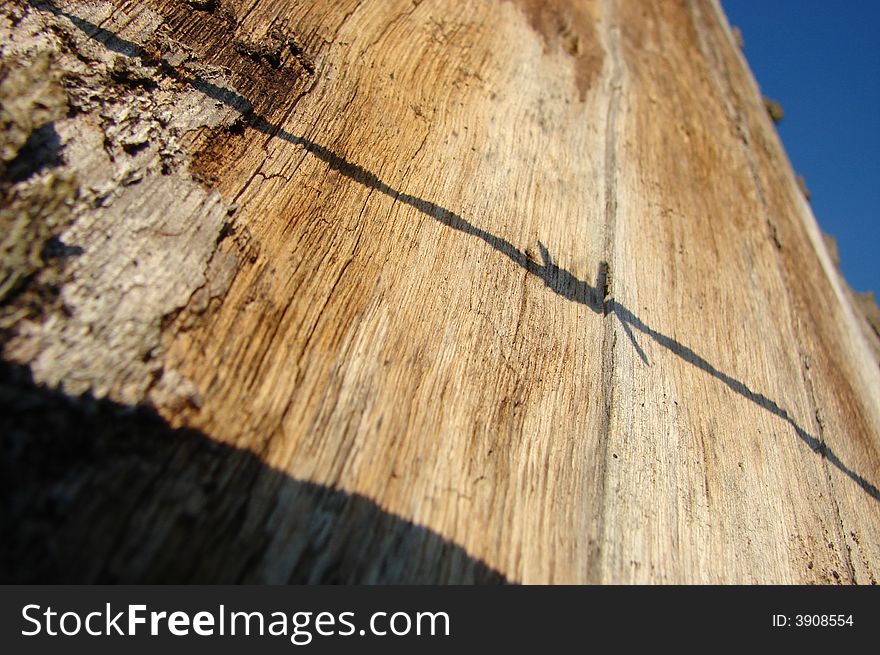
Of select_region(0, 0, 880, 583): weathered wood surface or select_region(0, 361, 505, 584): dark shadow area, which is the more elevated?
select_region(0, 0, 880, 583): weathered wood surface

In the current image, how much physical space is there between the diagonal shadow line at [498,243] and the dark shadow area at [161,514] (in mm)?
613

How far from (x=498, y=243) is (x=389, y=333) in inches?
14.7

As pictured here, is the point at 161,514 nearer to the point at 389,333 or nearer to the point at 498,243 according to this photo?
the point at 389,333

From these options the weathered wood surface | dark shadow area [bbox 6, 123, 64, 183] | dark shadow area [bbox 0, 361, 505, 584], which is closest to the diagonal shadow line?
the weathered wood surface

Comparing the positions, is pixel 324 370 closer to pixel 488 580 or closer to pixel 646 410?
pixel 488 580

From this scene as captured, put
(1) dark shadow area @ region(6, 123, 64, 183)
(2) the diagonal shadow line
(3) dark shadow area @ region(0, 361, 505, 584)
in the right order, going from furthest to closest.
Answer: (2) the diagonal shadow line < (1) dark shadow area @ region(6, 123, 64, 183) < (3) dark shadow area @ region(0, 361, 505, 584)

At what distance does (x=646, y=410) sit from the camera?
1.12m

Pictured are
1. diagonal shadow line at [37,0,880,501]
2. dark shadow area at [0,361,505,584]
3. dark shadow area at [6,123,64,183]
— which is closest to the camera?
dark shadow area at [0,361,505,584]

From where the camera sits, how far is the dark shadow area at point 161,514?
0.60m

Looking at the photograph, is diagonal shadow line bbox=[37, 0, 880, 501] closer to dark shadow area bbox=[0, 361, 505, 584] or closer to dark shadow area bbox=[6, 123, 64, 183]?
dark shadow area bbox=[6, 123, 64, 183]

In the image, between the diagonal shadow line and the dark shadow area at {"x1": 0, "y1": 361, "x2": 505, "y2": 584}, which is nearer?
the dark shadow area at {"x1": 0, "y1": 361, "x2": 505, "y2": 584}

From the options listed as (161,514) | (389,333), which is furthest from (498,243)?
(161,514)

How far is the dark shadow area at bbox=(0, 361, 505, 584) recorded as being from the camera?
0.60 meters

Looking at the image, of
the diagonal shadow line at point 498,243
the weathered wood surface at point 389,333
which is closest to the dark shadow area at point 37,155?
the weathered wood surface at point 389,333
